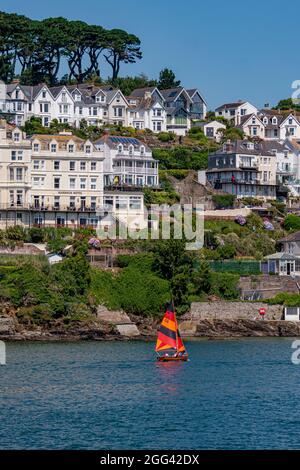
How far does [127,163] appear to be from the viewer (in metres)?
105

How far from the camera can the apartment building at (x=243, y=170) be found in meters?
110

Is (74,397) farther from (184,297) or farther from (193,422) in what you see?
(184,297)

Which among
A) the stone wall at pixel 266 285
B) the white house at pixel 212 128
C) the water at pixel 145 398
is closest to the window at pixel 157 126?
the white house at pixel 212 128

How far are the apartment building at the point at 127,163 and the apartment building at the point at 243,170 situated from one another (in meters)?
7.16

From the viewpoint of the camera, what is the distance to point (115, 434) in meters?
46.7

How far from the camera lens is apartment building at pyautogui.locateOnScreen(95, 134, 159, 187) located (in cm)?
10444

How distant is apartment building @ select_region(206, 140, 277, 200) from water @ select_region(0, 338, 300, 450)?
3640 cm

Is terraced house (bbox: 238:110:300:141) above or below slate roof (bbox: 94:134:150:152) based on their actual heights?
above

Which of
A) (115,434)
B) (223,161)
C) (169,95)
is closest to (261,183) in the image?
(223,161)

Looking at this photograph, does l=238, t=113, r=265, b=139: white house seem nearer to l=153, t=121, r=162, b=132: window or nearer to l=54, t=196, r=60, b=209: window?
l=153, t=121, r=162, b=132: window

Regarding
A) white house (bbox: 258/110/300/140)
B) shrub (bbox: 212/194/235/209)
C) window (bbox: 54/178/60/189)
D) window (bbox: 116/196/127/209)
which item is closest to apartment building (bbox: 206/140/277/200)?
shrub (bbox: 212/194/235/209)

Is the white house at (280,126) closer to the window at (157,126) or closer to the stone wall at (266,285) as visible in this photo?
the window at (157,126)

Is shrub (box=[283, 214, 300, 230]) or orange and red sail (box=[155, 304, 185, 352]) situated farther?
shrub (box=[283, 214, 300, 230])

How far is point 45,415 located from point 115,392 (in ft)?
22.3
